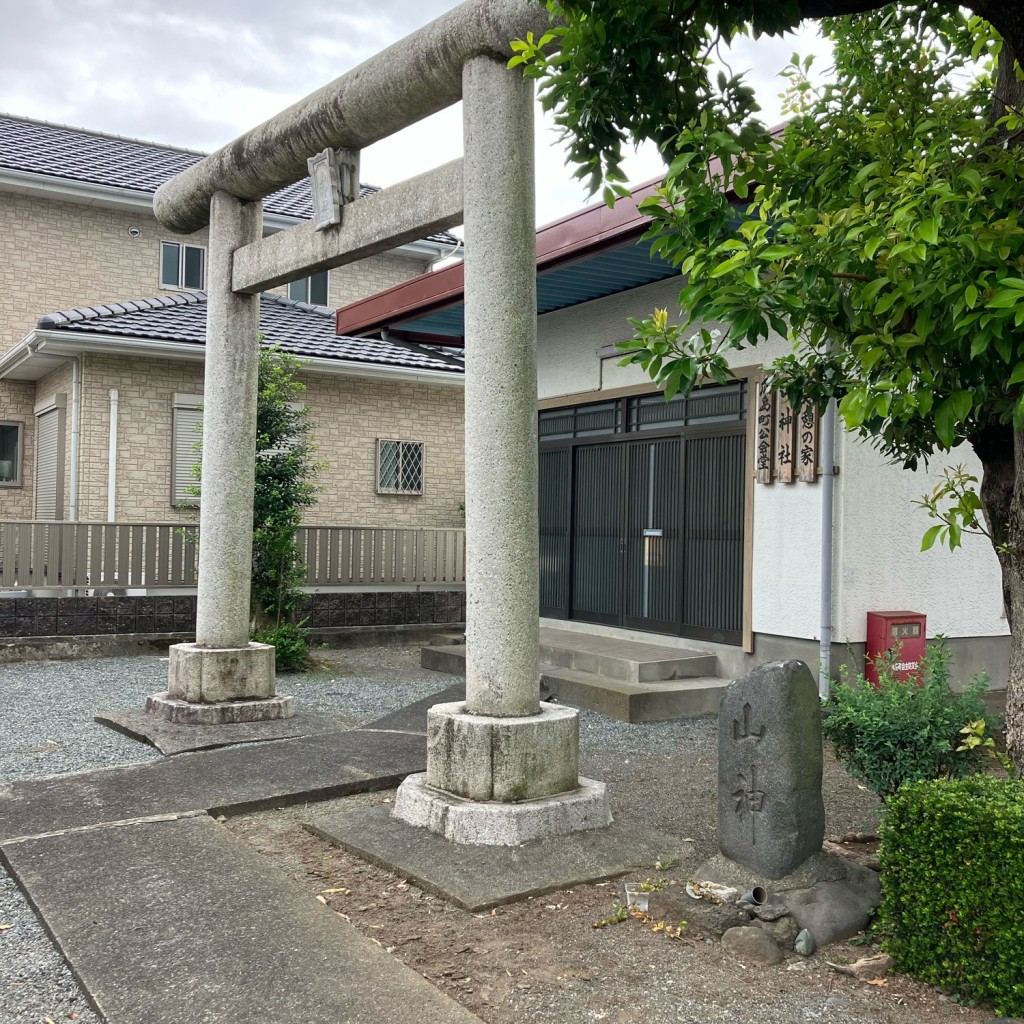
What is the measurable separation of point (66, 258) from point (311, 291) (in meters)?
4.19

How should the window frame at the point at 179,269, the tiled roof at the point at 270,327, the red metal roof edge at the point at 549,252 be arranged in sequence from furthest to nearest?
the window frame at the point at 179,269
the tiled roof at the point at 270,327
the red metal roof edge at the point at 549,252

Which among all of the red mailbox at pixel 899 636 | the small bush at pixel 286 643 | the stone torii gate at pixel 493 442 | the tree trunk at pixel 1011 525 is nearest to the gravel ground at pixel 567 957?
the stone torii gate at pixel 493 442

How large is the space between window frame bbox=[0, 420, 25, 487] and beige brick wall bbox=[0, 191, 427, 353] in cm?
132

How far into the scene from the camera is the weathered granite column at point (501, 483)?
16.3 feet

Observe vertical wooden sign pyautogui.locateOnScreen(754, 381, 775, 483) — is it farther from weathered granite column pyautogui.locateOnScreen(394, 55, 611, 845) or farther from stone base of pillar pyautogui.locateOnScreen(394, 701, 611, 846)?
stone base of pillar pyautogui.locateOnScreen(394, 701, 611, 846)

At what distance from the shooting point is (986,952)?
3201 millimetres

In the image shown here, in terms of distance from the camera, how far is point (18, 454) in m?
16.0

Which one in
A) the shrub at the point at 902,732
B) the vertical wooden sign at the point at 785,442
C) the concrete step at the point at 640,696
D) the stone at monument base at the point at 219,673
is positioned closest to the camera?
the shrub at the point at 902,732

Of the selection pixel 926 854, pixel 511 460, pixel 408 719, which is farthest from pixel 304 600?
pixel 926 854

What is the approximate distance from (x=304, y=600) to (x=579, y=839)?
687 centimetres

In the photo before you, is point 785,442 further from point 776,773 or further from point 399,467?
point 399,467

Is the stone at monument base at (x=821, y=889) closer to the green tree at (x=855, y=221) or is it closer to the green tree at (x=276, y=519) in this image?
the green tree at (x=855, y=221)

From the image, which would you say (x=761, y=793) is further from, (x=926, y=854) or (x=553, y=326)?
(x=553, y=326)

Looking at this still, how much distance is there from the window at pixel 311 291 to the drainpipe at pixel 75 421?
18.5ft
